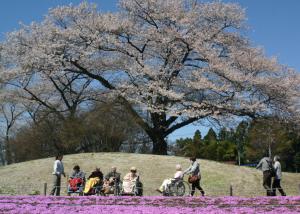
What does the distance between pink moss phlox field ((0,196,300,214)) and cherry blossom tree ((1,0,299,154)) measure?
13317mm

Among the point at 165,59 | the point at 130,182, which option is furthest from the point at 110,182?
the point at 165,59

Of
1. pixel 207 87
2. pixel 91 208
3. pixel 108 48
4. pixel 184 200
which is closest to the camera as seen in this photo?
pixel 91 208

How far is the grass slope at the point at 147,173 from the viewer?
2159cm

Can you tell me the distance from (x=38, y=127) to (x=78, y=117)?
274 centimetres

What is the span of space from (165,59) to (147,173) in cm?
912

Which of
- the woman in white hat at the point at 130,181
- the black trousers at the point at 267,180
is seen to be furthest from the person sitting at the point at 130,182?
the black trousers at the point at 267,180

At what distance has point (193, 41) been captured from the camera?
98.6 ft

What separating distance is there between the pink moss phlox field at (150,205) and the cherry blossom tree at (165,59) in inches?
524

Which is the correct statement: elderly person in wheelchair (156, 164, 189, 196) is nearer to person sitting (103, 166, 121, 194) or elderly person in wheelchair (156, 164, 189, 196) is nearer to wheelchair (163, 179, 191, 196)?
wheelchair (163, 179, 191, 196)

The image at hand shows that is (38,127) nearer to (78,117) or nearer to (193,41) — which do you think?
(78,117)

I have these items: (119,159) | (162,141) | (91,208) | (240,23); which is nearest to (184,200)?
(91,208)

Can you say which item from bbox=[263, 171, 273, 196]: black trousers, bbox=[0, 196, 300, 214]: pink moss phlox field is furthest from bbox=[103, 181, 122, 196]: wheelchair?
bbox=[263, 171, 273, 196]: black trousers

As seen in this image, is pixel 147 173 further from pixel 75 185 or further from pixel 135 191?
pixel 135 191

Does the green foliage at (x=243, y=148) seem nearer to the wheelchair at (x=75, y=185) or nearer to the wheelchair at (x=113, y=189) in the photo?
the wheelchair at (x=75, y=185)
